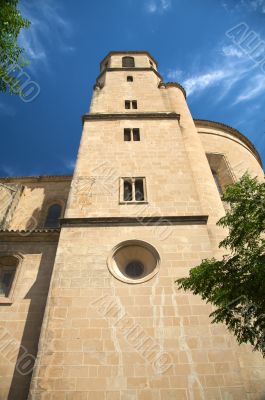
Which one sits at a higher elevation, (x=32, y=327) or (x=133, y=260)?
(x=133, y=260)

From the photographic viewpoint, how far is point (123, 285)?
8.64m

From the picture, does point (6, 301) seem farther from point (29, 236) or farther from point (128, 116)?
point (128, 116)

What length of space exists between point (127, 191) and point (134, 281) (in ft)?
13.7

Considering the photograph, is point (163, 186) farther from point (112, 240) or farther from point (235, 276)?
point (235, 276)

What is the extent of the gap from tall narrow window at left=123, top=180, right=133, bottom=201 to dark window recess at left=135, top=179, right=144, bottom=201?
240mm

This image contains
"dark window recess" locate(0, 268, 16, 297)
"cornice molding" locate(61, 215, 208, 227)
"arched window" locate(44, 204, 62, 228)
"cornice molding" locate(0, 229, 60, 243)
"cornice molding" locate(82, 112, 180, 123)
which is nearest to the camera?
"dark window recess" locate(0, 268, 16, 297)

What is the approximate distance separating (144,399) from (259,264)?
160 inches

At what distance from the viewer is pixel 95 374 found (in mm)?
7027

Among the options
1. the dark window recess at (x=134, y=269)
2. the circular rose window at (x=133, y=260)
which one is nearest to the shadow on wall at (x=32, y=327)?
the circular rose window at (x=133, y=260)

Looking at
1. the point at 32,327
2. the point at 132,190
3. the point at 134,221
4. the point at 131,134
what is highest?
the point at 131,134

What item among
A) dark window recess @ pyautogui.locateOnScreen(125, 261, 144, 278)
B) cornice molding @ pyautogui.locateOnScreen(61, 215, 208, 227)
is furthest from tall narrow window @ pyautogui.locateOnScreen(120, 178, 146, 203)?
A: dark window recess @ pyautogui.locateOnScreen(125, 261, 144, 278)

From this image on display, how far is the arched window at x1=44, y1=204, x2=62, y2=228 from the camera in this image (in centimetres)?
1494

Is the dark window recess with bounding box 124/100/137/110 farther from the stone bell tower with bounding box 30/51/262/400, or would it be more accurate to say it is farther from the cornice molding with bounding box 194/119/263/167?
the cornice molding with bounding box 194/119/263/167

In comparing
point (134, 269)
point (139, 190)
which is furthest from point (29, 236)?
point (139, 190)
